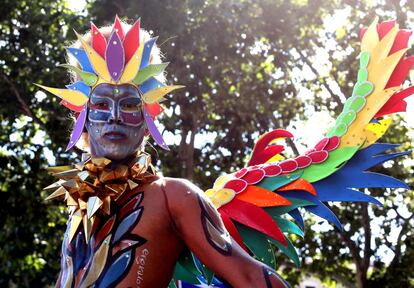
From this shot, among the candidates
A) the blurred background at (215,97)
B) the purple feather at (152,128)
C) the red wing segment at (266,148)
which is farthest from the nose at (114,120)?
the blurred background at (215,97)

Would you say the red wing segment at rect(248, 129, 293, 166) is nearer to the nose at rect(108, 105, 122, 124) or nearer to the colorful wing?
the colorful wing

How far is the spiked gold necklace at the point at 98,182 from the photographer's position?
2.62 meters

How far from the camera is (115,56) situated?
2.78 m

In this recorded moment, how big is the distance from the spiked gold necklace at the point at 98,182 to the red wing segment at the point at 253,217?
0.85 m

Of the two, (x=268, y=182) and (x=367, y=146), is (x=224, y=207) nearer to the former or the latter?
(x=268, y=182)

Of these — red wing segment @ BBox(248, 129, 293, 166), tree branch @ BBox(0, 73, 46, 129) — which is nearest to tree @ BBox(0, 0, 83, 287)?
tree branch @ BBox(0, 73, 46, 129)

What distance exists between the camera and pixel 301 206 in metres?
3.58

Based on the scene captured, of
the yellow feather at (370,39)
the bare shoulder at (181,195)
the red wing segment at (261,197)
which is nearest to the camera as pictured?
the bare shoulder at (181,195)

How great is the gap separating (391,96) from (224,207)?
0.96 metres

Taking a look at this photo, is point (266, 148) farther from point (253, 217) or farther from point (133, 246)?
point (133, 246)

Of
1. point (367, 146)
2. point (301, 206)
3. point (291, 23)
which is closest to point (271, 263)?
point (301, 206)

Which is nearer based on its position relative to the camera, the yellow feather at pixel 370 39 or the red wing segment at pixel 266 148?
the yellow feather at pixel 370 39

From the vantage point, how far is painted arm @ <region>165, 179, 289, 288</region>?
93.9 inches

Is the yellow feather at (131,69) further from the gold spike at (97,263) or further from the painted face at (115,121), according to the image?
the gold spike at (97,263)
